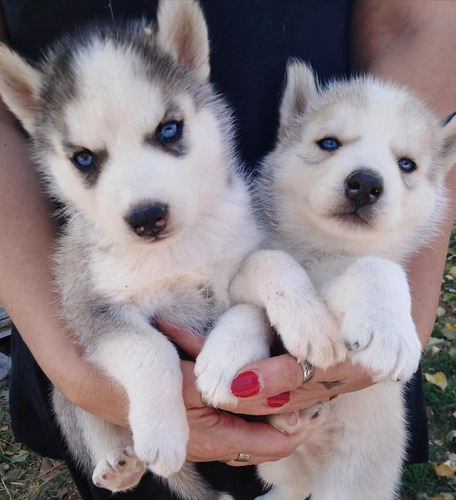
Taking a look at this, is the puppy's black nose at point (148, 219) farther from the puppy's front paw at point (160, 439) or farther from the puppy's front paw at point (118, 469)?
the puppy's front paw at point (118, 469)

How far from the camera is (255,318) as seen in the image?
184cm

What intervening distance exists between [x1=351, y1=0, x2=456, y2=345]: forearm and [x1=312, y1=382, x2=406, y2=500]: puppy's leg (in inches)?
23.3

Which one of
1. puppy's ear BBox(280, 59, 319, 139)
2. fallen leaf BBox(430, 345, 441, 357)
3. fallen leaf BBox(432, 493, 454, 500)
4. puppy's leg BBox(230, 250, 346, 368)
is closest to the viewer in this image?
puppy's leg BBox(230, 250, 346, 368)

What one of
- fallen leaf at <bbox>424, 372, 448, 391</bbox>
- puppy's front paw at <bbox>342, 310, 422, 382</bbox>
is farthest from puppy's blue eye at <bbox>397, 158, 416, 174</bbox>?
fallen leaf at <bbox>424, 372, 448, 391</bbox>

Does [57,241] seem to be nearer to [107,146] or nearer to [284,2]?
[107,146]

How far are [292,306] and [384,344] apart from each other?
1.05 ft

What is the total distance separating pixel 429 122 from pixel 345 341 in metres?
1.28

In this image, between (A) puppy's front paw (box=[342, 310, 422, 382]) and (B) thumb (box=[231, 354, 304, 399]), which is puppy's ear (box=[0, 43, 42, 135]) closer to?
(B) thumb (box=[231, 354, 304, 399])

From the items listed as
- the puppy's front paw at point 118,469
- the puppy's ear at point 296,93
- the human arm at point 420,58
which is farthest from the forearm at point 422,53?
the puppy's front paw at point 118,469

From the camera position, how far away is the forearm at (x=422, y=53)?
2.49 m

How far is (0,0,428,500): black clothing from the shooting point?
2.09 metres

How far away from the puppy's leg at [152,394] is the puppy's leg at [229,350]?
0.10 m

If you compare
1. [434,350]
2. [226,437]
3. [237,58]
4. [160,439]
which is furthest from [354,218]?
[434,350]

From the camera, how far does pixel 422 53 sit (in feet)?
8.30
